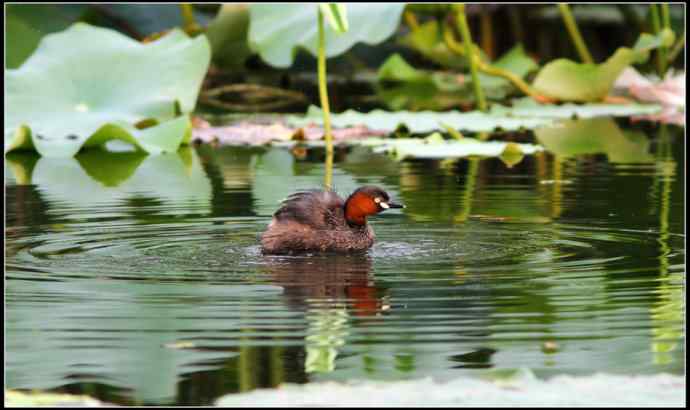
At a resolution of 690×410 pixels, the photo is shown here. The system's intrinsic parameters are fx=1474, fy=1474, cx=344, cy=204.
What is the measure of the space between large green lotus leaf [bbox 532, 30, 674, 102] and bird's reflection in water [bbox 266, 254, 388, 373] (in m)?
8.67

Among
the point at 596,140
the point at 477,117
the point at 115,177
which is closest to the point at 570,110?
the point at 477,117

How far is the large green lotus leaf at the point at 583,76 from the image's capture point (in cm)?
1534

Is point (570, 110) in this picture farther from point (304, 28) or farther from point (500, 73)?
point (304, 28)

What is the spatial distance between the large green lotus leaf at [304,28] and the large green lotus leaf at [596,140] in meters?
1.83

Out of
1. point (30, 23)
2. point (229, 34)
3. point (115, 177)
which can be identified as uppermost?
point (30, 23)

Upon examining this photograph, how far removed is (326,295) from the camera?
6066mm

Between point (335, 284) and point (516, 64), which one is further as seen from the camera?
point (516, 64)

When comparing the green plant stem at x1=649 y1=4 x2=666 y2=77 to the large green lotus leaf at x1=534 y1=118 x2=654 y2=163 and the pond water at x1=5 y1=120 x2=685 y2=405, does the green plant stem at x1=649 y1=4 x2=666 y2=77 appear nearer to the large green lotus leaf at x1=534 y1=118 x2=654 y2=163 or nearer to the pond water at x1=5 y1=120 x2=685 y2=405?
the large green lotus leaf at x1=534 y1=118 x2=654 y2=163

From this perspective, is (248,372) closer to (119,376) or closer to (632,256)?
(119,376)

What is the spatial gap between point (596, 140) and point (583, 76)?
239cm

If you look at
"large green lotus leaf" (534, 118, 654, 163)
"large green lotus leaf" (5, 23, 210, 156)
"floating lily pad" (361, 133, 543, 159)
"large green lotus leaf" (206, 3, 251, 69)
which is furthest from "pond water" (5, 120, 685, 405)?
"large green lotus leaf" (206, 3, 251, 69)

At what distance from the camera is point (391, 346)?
16.4ft

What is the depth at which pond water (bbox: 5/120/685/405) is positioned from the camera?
4738 millimetres

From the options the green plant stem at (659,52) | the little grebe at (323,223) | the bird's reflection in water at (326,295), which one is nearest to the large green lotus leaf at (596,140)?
the green plant stem at (659,52)
